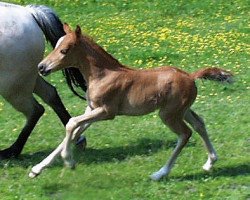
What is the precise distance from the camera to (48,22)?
8367mm

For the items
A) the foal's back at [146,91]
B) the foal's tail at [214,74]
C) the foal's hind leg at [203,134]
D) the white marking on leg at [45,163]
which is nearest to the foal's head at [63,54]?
the foal's back at [146,91]

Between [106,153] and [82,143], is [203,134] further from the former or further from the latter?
[82,143]

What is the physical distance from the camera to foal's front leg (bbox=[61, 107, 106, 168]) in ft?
22.6

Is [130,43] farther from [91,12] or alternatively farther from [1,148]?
[1,148]

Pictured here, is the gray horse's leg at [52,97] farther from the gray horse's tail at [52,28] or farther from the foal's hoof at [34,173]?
the foal's hoof at [34,173]

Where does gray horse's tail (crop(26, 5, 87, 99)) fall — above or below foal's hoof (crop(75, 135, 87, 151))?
above

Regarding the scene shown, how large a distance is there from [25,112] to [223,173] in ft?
7.35

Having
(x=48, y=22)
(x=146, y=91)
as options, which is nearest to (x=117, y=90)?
(x=146, y=91)

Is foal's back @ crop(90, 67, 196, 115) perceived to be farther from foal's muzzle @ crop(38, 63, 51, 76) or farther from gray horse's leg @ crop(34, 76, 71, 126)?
gray horse's leg @ crop(34, 76, 71, 126)

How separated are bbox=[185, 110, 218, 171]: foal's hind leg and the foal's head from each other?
3.86 feet

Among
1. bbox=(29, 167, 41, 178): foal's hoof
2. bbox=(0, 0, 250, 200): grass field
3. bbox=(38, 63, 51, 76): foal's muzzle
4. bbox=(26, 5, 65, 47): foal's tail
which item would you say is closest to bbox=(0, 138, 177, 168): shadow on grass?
bbox=(0, 0, 250, 200): grass field

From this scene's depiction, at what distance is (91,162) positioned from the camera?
25.6 feet

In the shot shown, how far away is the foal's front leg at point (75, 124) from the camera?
6891 mm

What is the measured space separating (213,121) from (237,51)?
3936 mm
